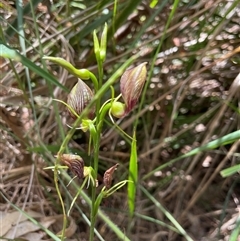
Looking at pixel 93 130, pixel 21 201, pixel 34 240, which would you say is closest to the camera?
pixel 93 130

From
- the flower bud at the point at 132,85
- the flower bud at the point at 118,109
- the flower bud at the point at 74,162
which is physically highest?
the flower bud at the point at 132,85

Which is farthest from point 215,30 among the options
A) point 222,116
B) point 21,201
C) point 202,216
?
point 21,201

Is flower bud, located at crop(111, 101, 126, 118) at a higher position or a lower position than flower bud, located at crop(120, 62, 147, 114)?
lower

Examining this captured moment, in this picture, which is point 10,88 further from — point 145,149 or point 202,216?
point 202,216

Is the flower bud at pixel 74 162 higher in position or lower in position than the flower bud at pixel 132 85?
lower

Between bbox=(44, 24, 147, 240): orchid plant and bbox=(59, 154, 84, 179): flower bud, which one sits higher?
bbox=(44, 24, 147, 240): orchid plant

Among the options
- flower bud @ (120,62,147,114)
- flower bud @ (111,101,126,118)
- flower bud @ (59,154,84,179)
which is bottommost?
flower bud @ (59,154,84,179)

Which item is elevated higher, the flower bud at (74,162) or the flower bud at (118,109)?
the flower bud at (118,109)

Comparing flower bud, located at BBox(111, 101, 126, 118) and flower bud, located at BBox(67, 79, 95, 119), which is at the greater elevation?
flower bud, located at BBox(67, 79, 95, 119)
